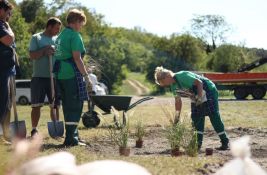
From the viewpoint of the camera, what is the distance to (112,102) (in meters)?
12.6

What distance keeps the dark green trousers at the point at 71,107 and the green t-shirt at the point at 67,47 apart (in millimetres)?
112

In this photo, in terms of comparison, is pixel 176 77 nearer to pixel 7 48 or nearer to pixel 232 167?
pixel 7 48

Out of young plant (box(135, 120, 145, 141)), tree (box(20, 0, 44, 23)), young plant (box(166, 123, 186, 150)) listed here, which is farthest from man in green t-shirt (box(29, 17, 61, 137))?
tree (box(20, 0, 44, 23))

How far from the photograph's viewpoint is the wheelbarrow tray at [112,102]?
1227cm

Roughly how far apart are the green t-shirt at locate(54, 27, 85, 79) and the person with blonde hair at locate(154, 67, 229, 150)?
1.16 m

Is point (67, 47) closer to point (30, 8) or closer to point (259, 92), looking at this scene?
point (259, 92)

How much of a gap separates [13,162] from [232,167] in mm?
404

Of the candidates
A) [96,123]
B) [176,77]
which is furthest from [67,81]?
[96,123]

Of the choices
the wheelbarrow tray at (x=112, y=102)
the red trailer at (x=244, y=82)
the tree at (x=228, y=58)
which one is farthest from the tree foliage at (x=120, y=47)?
the wheelbarrow tray at (x=112, y=102)

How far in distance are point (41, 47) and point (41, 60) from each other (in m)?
0.25

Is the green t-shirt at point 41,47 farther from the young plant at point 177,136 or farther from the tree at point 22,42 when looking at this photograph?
the tree at point 22,42

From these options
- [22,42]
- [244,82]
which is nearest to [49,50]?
[244,82]

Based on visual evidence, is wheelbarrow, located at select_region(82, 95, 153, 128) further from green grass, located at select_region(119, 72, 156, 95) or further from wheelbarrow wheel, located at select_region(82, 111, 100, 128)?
green grass, located at select_region(119, 72, 156, 95)

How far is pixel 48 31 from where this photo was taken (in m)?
8.60
